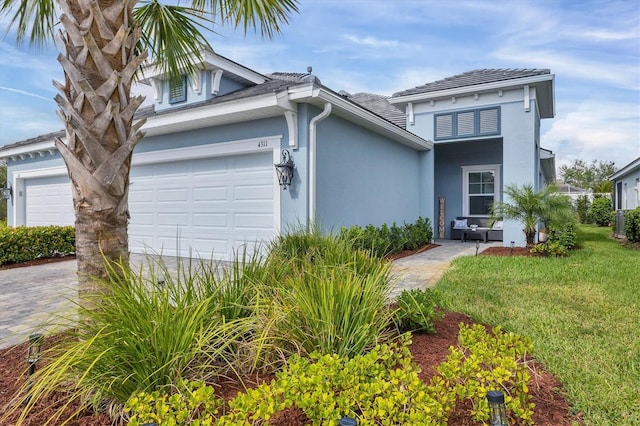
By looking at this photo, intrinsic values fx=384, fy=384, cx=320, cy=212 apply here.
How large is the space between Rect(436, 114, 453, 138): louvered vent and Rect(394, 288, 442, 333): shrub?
31.0 ft

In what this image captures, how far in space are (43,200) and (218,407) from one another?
13.7 meters

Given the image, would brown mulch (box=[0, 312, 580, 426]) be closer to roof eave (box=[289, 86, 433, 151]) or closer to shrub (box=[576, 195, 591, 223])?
roof eave (box=[289, 86, 433, 151])

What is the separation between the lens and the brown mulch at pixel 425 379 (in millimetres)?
2098

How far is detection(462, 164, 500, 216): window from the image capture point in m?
13.4

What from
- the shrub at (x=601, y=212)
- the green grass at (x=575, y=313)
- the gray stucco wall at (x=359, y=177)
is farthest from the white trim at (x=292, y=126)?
the shrub at (x=601, y=212)

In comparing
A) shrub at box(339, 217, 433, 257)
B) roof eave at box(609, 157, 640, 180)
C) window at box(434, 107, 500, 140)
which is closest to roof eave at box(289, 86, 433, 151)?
window at box(434, 107, 500, 140)

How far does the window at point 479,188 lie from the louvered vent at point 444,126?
246cm

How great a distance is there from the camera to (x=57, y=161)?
12062 millimetres

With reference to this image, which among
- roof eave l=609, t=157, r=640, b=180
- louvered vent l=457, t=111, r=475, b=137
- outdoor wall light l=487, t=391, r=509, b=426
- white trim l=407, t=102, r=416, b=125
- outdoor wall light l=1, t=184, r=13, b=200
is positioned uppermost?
white trim l=407, t=102, r=416, b=125

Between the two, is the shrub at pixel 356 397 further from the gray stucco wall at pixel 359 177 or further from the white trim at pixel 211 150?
the white trim at pixel 211 150

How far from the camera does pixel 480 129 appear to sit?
11.3m

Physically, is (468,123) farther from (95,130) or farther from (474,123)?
(95,130)

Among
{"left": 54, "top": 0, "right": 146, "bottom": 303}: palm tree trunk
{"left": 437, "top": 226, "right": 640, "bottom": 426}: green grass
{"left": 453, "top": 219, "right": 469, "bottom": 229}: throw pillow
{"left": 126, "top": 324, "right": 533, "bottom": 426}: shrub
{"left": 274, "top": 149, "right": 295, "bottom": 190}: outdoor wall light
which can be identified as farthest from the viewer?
{"left": 453, "top": 219, "right": 469, "bottom": 229}: throw pillow

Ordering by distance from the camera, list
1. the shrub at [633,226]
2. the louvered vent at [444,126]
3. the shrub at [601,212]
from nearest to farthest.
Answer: the shrub at [633,226], the louvered vent at [444,126], the shrub at [601,212]
